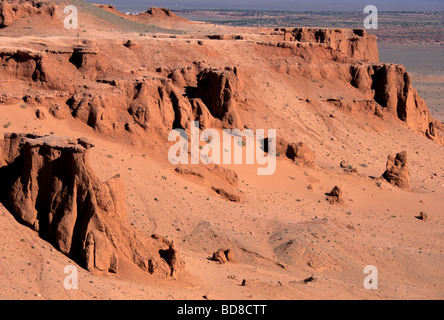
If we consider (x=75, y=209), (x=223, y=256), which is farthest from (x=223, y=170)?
(x=75, y=209)

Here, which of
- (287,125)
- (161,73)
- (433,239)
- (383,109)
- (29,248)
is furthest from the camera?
(383,109)

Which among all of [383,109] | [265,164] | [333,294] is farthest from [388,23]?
[333,294]

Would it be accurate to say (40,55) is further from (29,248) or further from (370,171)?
(370,171)

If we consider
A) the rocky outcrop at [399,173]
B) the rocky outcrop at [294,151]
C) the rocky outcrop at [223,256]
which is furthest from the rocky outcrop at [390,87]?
the rocky outcrop at [223,256]

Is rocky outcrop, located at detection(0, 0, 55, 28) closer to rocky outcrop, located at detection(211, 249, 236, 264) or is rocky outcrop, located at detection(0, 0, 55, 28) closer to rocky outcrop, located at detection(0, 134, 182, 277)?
rocky outcrop, located at detection(0, 134, 182, 277)

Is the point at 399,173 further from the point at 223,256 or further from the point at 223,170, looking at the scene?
the point at 223,256

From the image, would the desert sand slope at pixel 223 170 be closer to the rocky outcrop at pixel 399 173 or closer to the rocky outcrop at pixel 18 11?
the rocky outcrop at pixel 399 173
